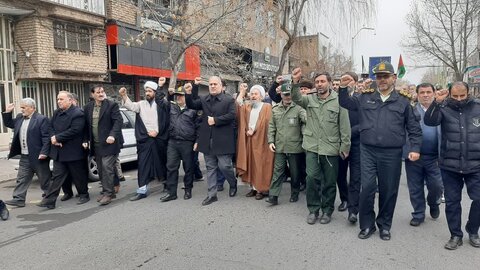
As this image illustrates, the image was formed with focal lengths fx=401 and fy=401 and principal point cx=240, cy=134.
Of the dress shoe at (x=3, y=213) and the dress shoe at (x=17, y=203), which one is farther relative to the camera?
the dress shoe at (x=17, y=203)

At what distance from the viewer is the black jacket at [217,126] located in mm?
6258

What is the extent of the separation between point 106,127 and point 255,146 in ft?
7.89

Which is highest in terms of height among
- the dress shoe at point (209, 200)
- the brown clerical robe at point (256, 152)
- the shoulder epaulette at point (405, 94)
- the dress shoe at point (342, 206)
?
the shoulder epaulette at point (405, 94)

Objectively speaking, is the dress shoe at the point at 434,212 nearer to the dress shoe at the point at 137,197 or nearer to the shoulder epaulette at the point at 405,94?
the shoulder epaulette at the point at 405,94

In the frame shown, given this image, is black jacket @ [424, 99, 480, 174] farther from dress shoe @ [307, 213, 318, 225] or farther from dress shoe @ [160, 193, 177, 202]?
dress shoe @ [160, 193, 177, 202]

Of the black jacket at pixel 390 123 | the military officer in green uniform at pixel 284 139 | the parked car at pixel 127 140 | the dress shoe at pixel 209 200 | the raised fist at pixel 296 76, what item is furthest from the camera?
the parked car at pixel 127 140

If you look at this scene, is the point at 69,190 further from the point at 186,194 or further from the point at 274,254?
the point at 274,254

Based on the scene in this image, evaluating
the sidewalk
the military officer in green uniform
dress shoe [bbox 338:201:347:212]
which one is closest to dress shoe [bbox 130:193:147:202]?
the military officer in green uniform

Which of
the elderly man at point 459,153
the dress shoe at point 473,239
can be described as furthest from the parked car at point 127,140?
the dress shoe at point 473,239

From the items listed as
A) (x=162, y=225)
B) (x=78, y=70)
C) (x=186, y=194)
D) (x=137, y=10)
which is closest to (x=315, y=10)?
(x=137, y=10)

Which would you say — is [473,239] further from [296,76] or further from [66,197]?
[66,197]

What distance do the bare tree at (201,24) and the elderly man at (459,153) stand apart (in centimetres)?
795

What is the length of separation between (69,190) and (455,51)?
25.0 m

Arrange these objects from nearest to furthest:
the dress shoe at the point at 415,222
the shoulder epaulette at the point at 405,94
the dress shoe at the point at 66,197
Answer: the shoulder epaulette at the point at 405,94
the dress shoe at the point at 415,222
the dress shoe at the point at 66,197
